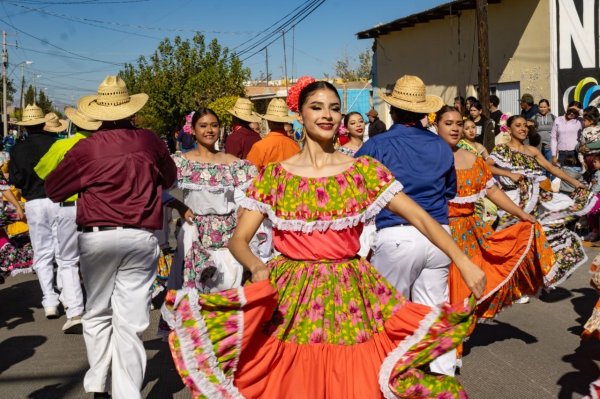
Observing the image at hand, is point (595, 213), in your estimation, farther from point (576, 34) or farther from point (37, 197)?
point (576, 34)

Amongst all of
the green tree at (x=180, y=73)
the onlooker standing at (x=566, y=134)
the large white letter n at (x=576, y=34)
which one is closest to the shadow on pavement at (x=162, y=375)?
the onlooker standing at (x=566, y=134)

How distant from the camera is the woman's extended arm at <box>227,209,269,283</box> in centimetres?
348

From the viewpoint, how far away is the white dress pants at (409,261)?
512 centimetres

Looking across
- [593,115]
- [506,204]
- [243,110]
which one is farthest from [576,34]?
[506,204]

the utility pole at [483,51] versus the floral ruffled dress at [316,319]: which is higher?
the utility pole at [483,51]

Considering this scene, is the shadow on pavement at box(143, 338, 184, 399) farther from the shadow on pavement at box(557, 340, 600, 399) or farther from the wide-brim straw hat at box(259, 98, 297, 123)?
the shadow on pavement at box(557, 340, 600, 399)

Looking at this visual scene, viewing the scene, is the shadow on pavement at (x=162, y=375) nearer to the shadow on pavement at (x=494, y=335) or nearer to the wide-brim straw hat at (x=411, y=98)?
the shadow on pavement at (x=494, y=335)

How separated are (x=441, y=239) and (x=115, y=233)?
2371mm

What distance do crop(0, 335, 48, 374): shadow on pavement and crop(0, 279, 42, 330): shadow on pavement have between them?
619 mm

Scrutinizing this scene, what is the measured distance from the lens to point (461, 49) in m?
24.4

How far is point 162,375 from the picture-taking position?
6.16 metres

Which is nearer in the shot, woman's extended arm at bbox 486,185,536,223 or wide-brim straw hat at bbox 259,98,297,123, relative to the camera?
woman's extended arm at bbox 486,185,536,223

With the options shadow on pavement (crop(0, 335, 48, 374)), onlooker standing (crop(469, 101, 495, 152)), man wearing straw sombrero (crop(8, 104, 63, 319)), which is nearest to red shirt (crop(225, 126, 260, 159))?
man wearing straw sombrero (crop(8, 104, 63, 319))

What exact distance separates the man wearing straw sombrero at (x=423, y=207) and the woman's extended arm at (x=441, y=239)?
143cm
